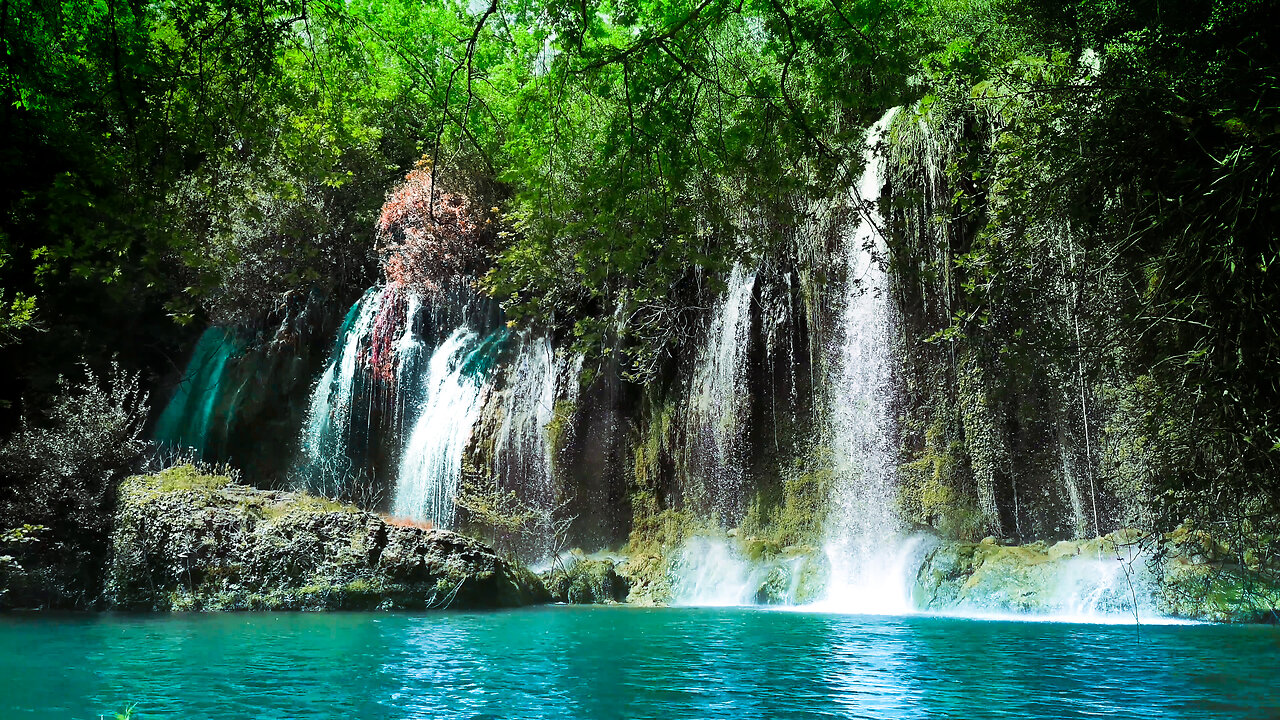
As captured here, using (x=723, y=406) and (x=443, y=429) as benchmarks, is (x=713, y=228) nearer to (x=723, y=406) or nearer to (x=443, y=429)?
(x=723, y=406)

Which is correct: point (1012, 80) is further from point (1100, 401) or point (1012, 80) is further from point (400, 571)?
point (400, 571)

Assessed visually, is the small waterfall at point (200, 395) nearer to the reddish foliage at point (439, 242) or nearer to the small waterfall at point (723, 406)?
the reddish foliage at point (439, 242)

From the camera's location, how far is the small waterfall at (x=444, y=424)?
16.0m

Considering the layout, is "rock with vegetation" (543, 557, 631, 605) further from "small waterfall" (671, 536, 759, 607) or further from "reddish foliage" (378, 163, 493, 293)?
"reddish foliage" (378, 163, 493, 293)

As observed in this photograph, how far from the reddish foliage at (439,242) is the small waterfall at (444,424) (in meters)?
1.24

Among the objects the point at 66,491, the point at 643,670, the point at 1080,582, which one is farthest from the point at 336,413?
the point at 1080,582

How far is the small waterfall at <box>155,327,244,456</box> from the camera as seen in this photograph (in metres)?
19.4

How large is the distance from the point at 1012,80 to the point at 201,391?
62.3 feet

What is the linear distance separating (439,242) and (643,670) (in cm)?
1321

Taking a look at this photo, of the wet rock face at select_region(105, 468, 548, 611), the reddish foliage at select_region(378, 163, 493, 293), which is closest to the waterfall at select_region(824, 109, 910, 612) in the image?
the wet rock face at select_region(105, 468, 548, 611)

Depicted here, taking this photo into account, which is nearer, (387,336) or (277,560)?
(277,560)

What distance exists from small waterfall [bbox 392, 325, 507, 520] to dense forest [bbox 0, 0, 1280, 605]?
31.4 inches

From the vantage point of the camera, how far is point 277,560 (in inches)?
421

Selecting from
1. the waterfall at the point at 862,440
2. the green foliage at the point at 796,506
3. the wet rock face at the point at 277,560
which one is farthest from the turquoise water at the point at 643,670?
the green foliage at the point at 796,506
